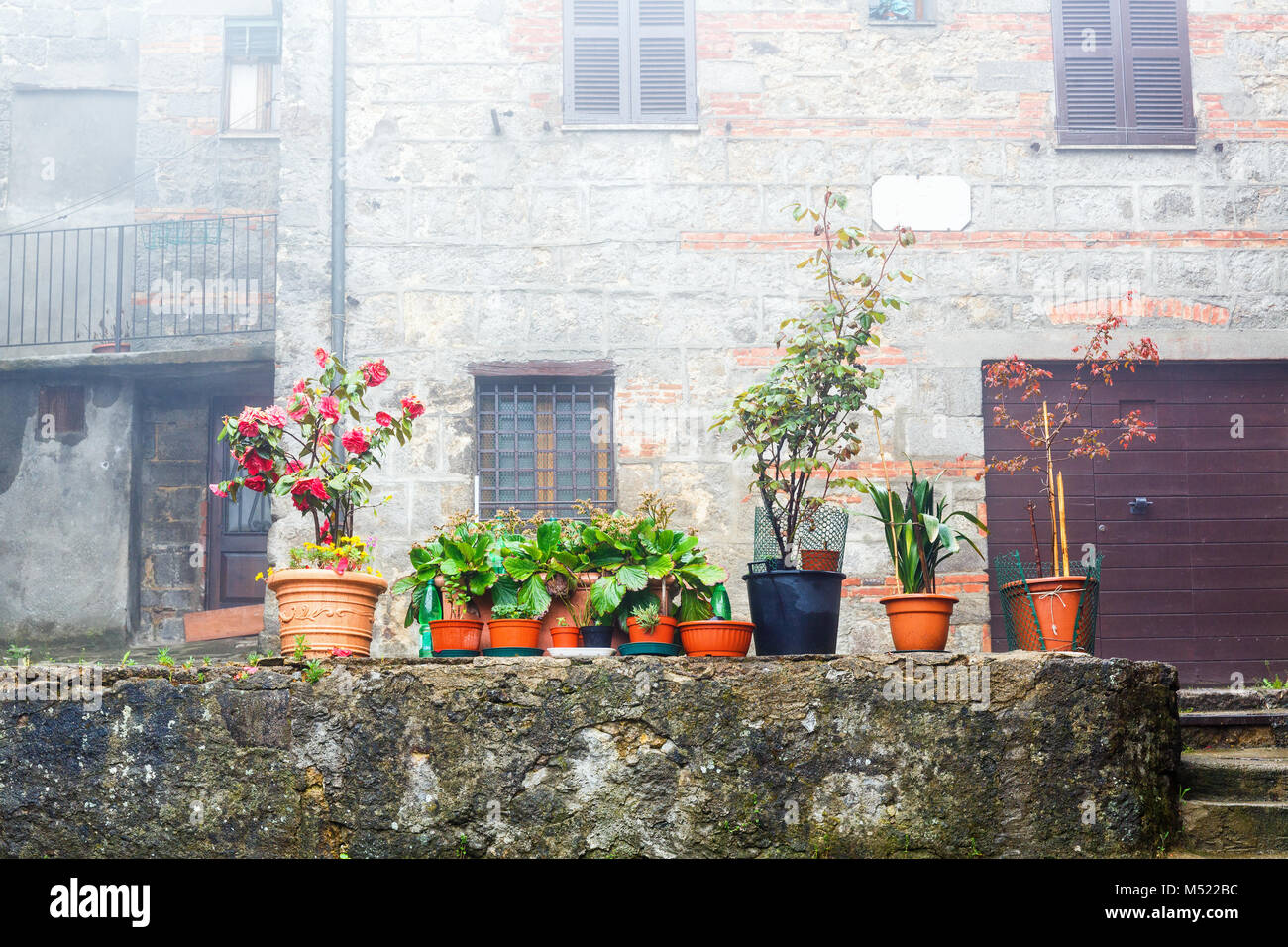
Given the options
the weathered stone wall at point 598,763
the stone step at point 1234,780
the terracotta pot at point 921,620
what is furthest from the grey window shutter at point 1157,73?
the weathered stone wall at point 598,763

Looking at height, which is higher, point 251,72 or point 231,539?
point 251,72

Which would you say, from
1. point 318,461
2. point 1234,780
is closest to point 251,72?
point 318,461

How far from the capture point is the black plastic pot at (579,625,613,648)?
5.43 metres

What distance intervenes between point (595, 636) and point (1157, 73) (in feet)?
19.3

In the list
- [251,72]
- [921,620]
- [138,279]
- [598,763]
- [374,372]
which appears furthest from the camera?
[251,72]

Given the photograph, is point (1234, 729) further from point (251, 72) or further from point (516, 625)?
point (251, 72)

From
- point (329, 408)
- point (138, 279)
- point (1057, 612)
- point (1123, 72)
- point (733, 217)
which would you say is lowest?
point (1057, 612)

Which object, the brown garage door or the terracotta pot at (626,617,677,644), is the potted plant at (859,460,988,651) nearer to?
the terracotta pot at (626,617,677,644)

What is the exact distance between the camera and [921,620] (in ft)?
18.3

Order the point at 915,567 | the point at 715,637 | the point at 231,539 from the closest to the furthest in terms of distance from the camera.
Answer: the point at 715,637 < the point at 915,567 < the point at 231,539

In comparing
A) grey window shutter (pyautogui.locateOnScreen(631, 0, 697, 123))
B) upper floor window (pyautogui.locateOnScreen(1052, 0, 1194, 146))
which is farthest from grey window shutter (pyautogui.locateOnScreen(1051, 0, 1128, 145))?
grey window shutter (pyautogui.locateOnScreen(631, 0, 697, 123))

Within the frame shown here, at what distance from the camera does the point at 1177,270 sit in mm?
8742

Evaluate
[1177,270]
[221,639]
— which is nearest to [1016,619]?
[1177,270]

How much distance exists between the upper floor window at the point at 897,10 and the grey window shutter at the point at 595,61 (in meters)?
1.55
